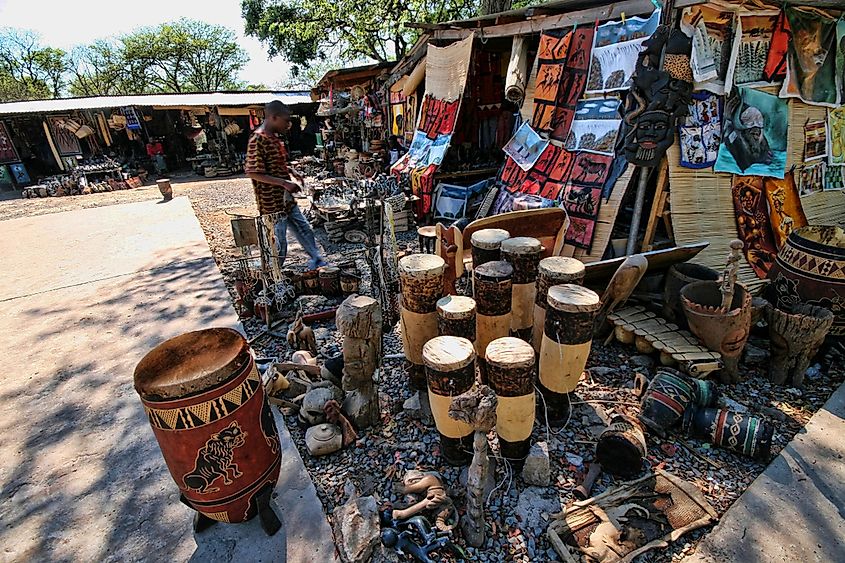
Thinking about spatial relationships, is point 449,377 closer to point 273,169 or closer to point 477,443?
point 477,443

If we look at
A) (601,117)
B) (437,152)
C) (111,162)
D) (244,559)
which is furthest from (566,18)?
(111,162)

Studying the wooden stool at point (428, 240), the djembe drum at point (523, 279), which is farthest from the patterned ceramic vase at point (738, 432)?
the wooden stool at point (428, 240)

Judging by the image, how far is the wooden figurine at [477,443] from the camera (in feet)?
6.42

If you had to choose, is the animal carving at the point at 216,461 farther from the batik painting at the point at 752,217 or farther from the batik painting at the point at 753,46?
the batik painting at the point at 753,46

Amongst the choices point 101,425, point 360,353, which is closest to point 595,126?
point 360,353

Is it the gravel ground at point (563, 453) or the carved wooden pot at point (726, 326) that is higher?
the carved wooden pot at point (726, 326)

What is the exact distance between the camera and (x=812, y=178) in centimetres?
468

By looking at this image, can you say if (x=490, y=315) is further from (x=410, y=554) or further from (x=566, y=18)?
(x=566, y=18)

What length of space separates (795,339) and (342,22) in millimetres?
17093

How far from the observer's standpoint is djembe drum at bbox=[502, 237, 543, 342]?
9.96 ft

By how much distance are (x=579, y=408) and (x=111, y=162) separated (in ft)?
60.1

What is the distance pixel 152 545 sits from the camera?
7.09ft

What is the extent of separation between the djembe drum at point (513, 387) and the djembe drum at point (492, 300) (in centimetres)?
43

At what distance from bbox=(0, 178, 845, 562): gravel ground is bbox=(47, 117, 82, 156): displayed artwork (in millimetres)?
17358
